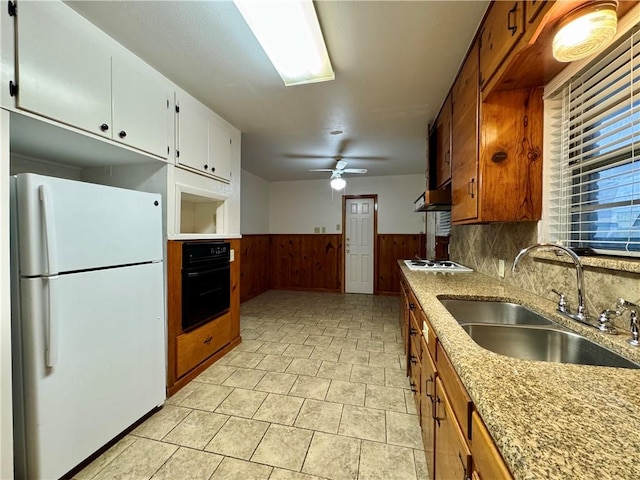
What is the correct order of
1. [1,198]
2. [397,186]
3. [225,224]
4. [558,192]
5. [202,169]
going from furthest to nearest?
[397,186] → [225,224] → [202,169] → [558,192] → [1,198]

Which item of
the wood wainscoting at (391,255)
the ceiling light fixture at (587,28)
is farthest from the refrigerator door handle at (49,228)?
the wood wainscoting at (391,255)

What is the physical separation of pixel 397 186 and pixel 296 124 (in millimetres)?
3103

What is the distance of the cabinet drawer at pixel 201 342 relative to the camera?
214cm

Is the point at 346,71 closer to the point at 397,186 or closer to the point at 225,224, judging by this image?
the point at 225,224

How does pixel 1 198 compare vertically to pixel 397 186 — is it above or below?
Answer: below

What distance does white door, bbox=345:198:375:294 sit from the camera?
5555mm

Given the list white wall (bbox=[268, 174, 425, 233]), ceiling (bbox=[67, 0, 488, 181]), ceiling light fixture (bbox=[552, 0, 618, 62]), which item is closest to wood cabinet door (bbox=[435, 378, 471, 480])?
ceiling light fixture (bbox=[552, 0, 618, 62])

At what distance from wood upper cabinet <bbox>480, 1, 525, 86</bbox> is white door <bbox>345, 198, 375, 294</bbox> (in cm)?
407

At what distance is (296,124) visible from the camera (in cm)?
281

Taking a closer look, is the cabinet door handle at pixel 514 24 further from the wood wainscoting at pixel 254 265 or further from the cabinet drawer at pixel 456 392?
the wood wainscoting at pixel 254 265

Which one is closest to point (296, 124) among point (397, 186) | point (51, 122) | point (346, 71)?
point (346, 71)

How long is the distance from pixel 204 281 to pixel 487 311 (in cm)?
211

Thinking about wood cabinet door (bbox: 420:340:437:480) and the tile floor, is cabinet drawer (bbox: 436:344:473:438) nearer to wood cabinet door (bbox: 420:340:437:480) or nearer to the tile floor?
wood cabinet door (bbox: 420:340:437:480)

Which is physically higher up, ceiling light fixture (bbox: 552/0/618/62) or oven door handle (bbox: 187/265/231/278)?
ceiling light fixture (bbox: 552/0/618/62)
